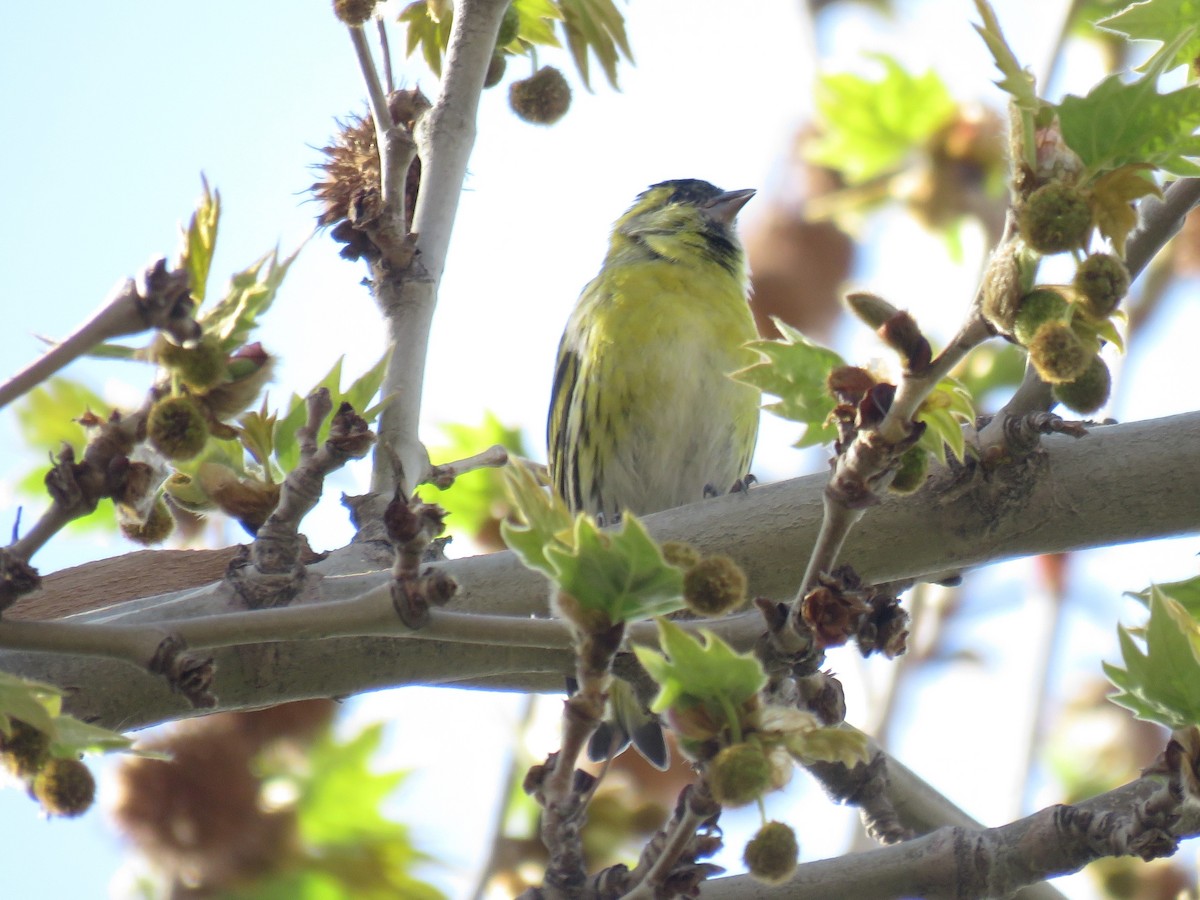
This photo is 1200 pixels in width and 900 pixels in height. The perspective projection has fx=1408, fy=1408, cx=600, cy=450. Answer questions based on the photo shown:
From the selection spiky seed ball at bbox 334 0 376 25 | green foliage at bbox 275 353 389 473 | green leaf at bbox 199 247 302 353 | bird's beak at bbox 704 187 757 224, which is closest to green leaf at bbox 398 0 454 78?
spiky seed ball at bbox 334 0 376 25

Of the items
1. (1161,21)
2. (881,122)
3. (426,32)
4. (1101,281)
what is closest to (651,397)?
(426,32)

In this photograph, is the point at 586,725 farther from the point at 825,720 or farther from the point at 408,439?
the point at 408,439

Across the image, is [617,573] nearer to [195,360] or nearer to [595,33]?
[195,360]

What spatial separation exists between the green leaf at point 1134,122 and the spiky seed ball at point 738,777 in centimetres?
70

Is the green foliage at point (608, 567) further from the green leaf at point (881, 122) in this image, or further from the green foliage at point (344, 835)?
the green leaf at point (881, 122)

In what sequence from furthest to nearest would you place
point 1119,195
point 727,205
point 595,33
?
point 727,205 → point 595,33 → point 1119,195

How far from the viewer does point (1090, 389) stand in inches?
61.0

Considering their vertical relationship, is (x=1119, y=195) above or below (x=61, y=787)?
above

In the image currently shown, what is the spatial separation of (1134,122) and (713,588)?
0.64m

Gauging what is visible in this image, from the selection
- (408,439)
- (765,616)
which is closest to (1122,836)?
(765,616)

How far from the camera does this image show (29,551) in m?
1.61

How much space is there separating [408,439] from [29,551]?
3.56ft

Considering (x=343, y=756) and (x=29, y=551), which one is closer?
(x=29, y=551)

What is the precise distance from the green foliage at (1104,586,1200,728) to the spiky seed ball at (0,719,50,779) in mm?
1275
